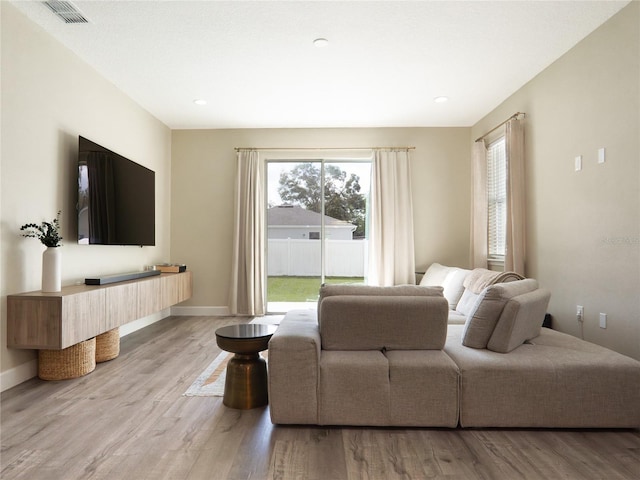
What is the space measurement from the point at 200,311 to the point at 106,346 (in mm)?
2195

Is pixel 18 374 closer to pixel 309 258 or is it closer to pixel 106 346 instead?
pixel 106 346

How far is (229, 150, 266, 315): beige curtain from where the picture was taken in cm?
549

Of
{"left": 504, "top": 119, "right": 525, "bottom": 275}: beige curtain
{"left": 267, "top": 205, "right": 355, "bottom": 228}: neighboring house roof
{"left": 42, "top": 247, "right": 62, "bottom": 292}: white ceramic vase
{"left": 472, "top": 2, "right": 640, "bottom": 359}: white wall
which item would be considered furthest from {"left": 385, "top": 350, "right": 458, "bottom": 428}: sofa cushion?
{"left": 267, "top": 205, "right": 355, "bottom": 228}: neighboring house roof

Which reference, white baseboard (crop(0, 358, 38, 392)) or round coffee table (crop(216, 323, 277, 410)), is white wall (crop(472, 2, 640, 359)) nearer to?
round coffee table (crop(216, 323, 277, 410))

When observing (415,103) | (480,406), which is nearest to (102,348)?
(480,406)

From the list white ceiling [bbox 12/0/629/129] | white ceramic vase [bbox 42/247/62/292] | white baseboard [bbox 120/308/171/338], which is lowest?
white baseboard [bbox 120/308/171/338]

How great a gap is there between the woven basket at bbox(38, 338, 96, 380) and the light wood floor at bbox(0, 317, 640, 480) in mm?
298

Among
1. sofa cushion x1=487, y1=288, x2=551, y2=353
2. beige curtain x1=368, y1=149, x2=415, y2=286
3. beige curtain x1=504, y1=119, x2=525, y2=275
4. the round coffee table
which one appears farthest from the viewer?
beige curtain x1=368, y1=149, x2=415, y2=286

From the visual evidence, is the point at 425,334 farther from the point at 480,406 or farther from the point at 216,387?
the point at 216,387

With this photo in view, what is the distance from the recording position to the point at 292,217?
19.0 ft

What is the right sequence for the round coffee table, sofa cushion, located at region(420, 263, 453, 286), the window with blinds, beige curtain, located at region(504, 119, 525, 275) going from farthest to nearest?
1. the window with blinds
2. sofa cushion, located at region(420, 263, 453, 286)
3. beige curtain, located at region(504, 119, 525, 275)
4. the round coffee table

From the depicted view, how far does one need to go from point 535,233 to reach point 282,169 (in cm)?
349

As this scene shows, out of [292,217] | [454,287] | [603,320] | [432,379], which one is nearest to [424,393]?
[432,379]

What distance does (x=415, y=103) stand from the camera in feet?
15.1
